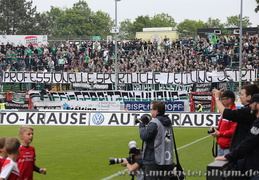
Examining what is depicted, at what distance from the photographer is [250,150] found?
22.5 feet

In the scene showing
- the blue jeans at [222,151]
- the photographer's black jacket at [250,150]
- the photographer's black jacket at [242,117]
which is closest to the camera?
the photographer's black jacket at [250,150]

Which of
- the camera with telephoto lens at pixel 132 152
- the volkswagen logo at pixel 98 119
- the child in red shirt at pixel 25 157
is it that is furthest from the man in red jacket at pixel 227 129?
the volkswagen logo at pixel 98 119

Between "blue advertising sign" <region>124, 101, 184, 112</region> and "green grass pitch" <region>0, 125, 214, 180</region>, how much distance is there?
401 inches

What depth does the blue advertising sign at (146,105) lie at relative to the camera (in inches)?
1448

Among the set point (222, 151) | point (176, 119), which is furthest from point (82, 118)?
point (222, 151)

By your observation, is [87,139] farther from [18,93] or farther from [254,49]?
[254,49]

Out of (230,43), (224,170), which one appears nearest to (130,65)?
(230,43)

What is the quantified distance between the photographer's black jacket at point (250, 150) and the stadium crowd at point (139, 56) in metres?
37.3

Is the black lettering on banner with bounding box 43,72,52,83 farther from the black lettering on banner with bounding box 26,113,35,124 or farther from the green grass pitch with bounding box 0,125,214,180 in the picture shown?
the green grass pitch with bounding box 0,125,214,180

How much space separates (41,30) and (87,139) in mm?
100854

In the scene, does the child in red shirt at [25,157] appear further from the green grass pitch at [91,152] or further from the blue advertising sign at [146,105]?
the blue advertising sign at [146,105]

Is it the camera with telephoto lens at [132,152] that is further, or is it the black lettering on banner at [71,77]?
the black lettering on banner at [71,77]

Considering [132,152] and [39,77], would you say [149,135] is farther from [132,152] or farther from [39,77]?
[39,77]

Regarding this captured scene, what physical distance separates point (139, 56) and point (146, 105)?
14.3m
